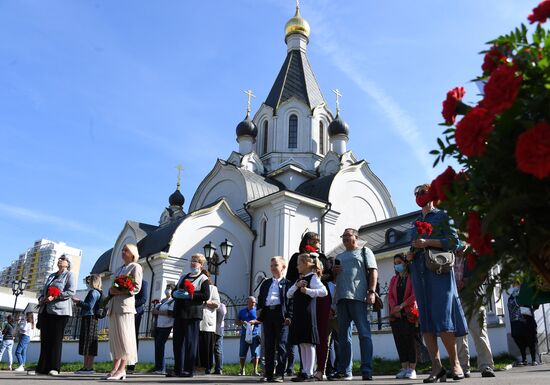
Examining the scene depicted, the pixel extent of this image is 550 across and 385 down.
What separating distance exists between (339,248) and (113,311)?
19.5 meters

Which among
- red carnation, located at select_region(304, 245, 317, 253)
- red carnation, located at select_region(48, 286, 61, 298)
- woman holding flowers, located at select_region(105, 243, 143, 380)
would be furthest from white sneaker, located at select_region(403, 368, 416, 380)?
red carnation, located at select_region(48, 286, 61, 298)

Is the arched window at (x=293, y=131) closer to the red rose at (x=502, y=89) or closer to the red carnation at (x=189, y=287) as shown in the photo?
the red carnation at (x=189, y=287)

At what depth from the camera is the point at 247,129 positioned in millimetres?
31188

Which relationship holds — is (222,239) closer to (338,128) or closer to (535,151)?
(338,128)

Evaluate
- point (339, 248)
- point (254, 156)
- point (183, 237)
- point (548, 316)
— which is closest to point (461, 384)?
point (548, 316)

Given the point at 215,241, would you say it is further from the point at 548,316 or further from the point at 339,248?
the point at 548,316

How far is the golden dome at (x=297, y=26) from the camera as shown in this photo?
122ft

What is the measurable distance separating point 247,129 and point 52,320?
23.9 metres

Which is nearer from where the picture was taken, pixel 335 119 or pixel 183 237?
pixel 183 237

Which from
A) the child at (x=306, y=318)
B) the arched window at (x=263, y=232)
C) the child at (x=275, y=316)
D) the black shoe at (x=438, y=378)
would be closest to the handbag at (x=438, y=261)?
the black shoe at (x=438, y=378)

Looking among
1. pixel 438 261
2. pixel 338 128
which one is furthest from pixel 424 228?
pixel 338 128

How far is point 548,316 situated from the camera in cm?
1082

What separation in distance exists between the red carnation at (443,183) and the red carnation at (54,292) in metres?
7.03

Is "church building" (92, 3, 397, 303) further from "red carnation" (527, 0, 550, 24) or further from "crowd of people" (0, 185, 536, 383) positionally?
"red carnation" (527, 0, 550, 24)
